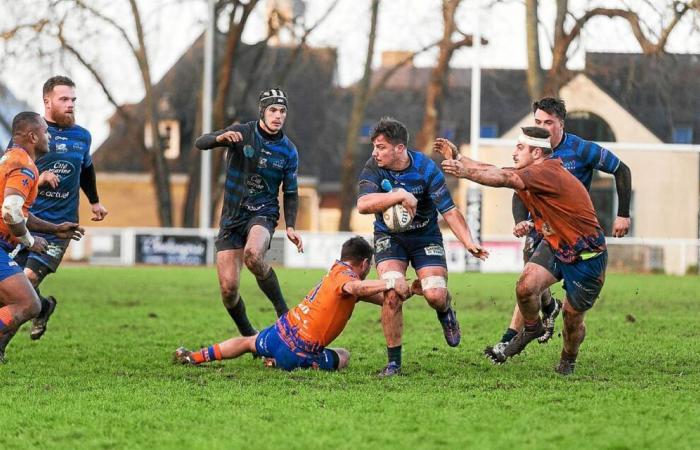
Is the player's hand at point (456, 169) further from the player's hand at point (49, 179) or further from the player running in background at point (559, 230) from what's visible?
the player's hand at point (49, 179)

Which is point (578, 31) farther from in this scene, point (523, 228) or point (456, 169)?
point (456, 169)

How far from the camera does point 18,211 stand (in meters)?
8.27

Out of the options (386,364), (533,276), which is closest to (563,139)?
(533,276)

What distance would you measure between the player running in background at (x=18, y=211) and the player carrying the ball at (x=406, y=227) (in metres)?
2.32

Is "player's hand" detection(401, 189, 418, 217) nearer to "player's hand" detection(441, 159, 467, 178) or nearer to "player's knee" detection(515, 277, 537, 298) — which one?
"player's hand" detection(441, 159, 467, 178)

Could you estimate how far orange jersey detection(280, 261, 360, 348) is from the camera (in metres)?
8.98

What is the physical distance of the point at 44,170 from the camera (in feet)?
34.5

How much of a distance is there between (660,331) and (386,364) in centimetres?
433

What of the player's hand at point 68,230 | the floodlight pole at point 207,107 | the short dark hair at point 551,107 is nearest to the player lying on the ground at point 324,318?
the player's hand at point 68,230

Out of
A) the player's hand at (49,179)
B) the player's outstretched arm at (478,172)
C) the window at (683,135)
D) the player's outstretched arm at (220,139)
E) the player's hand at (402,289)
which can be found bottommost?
the player's hand at (402,289)

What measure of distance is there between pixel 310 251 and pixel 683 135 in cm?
1338

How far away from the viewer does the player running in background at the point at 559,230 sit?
8414 millimetres

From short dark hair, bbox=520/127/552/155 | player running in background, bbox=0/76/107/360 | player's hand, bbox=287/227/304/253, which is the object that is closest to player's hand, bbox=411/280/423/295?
short dark hair, bbox=520/127/552/155

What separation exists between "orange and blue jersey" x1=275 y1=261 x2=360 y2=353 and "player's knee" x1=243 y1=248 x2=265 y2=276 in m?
1.18
